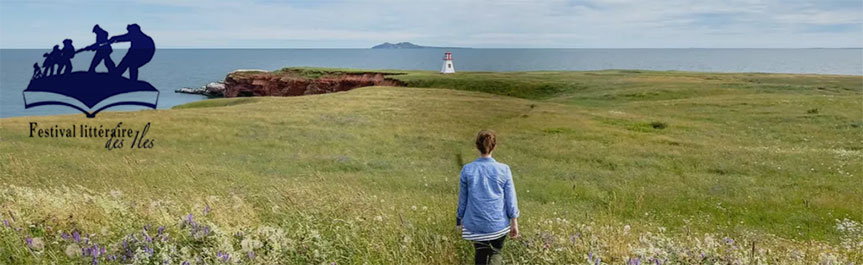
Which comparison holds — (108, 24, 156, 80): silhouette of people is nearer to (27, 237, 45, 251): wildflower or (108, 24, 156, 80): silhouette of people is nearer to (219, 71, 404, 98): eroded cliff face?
(27, 237, 45, 251): wildflower

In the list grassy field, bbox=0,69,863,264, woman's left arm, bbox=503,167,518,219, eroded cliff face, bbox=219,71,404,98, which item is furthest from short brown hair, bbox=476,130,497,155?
eroded cliff face, bbox=219,71,404,98

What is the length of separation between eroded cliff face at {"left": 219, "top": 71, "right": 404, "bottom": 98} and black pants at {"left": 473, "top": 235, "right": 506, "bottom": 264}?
7988cm

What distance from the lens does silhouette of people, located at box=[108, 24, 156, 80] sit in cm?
3438

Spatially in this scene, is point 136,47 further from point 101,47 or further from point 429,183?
point 429,183

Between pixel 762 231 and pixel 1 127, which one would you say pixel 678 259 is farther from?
pixel 1 127

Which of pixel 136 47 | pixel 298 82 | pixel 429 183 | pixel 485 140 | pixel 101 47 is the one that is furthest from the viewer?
pixel 298 82

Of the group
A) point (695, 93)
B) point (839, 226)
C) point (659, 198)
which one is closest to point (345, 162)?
point (659, 198)

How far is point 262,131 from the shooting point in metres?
32.0

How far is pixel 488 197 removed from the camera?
714 cm

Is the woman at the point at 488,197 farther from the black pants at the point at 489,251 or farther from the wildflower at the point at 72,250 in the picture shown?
the wildflower at the point at 72,250

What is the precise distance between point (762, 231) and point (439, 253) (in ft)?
34.5

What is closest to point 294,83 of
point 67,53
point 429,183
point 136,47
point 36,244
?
point 67,53

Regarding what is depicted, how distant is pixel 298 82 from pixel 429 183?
9395 centimetres

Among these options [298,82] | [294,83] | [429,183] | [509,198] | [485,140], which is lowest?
[294,83]
